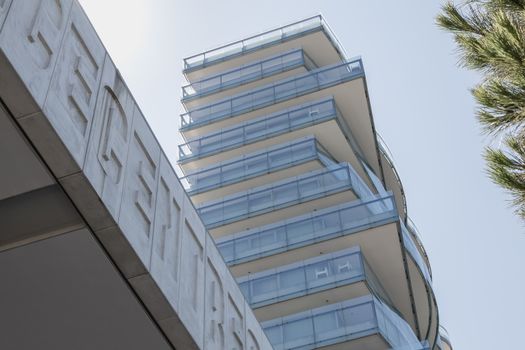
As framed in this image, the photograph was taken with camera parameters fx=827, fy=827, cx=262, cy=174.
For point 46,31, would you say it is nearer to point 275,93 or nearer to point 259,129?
point 259,129

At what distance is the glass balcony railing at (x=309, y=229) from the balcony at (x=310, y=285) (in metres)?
1.53

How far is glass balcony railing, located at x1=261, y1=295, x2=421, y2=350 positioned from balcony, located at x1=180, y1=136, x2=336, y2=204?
9297mm

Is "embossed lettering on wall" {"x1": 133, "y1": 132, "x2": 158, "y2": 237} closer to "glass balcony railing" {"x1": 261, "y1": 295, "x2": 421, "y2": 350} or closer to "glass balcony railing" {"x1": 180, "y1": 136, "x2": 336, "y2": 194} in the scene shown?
"glass balcony railing" {"x1": 261, "y1": 295, "x2": 421, "y2": 350}

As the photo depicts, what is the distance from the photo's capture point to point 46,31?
9.91 metres

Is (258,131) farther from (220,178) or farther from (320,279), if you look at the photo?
(320,279)

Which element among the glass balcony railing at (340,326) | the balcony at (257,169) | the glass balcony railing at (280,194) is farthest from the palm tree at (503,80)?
the balcony at (257,169)

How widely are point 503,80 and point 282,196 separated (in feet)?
86.0

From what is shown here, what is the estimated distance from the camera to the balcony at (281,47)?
142 feet

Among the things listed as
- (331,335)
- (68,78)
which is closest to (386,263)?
(331,335)

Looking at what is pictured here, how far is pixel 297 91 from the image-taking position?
130ft

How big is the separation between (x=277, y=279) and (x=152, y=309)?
19.2 m

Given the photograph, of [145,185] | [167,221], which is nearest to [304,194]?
[167,221]

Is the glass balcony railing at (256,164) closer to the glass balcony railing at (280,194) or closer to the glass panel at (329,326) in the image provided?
the glass balcony railing at (280,194)

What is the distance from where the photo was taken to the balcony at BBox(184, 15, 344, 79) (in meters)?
43.3
